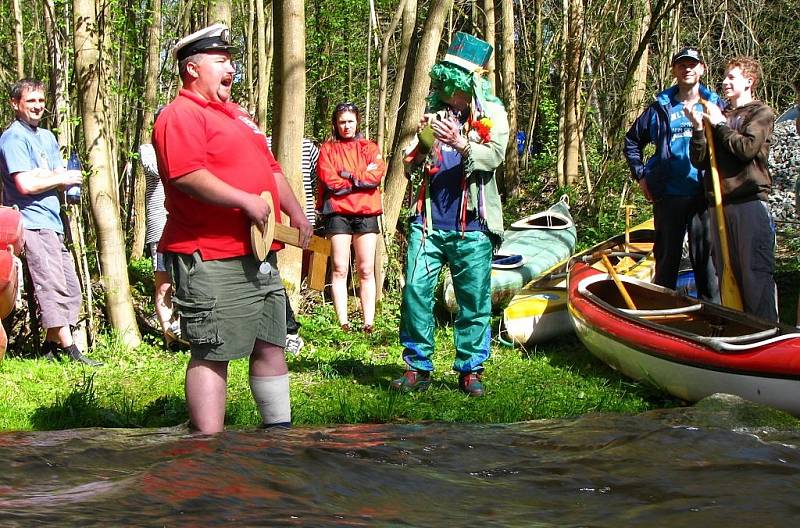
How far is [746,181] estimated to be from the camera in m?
6.63

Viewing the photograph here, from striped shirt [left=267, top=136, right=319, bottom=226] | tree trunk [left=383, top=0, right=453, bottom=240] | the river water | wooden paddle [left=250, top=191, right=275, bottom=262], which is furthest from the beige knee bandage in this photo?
tree trunk [left=383, top=0, right=453, bottom=240]

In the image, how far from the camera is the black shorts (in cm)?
848

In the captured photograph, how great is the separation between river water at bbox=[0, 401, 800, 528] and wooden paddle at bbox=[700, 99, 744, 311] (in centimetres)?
223

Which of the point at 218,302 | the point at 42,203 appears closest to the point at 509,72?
the point at 42,203

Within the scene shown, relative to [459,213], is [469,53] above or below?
above

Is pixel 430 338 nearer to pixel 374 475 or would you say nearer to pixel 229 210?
pixel 229 210

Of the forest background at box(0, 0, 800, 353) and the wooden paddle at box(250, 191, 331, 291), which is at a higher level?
the forest background at box(0, 0, 800, 353)

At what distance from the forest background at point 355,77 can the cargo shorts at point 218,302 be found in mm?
3818

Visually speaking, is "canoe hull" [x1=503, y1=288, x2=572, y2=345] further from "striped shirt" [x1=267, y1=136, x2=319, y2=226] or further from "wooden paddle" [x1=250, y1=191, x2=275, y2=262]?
"wooden paddle" [x1=250, y1=191, x2=275, y2=262]

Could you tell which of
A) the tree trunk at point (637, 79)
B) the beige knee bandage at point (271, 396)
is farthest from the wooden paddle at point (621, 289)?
the tree trunk at point (637, 79)

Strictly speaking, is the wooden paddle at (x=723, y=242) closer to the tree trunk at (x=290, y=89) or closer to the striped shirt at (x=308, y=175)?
the tree trunk at (x=290, y=89)

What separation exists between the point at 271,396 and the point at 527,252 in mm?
6120

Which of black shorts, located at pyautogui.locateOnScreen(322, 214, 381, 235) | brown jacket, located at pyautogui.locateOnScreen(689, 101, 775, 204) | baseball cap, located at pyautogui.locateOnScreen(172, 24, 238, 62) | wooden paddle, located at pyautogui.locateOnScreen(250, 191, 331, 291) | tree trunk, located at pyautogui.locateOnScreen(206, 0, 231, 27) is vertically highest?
tree trunk, located at pyautogui.locateOnScreen(206, 0, 231, 27)

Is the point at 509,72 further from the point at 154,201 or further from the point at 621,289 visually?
the point at 621,289
